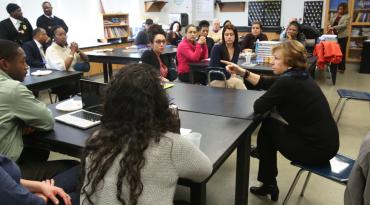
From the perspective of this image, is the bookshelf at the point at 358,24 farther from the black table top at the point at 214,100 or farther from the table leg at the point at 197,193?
the table leg at the point at 197,193

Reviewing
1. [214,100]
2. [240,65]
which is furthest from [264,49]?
[214,100]

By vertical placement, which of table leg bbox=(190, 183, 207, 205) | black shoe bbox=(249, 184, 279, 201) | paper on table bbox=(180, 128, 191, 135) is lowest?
black shoe bbox=(249, 184, 279, 201)

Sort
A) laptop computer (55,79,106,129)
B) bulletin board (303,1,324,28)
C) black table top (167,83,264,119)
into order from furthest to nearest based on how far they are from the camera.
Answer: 1. bulletin board (303,1,324,28)
2. black table top (167,83,264,119)
3. laptop computer (55,79,106,129)

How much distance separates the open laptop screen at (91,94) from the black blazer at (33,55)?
248 centimetres

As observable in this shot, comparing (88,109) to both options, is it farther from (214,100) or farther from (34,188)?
(214,100)

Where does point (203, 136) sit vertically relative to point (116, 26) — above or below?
below

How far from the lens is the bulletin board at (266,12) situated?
7824mm

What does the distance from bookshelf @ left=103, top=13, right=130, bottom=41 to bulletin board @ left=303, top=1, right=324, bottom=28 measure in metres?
4.24

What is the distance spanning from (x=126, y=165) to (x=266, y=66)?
2.88m

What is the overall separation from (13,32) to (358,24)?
6924 mm

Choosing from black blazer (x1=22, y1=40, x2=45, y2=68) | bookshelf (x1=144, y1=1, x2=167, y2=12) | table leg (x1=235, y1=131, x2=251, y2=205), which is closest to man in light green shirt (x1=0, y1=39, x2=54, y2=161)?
table leg (x1=235, y1=131, x2=251, y2=205)

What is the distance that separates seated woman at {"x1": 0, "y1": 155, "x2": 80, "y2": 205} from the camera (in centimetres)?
110

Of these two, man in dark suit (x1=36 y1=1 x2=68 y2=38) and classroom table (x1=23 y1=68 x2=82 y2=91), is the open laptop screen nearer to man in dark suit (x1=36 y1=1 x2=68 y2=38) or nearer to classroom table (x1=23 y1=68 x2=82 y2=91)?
classroom table (x1=23 y1=68 x2=82 y2=91)

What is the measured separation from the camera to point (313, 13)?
297 inches
